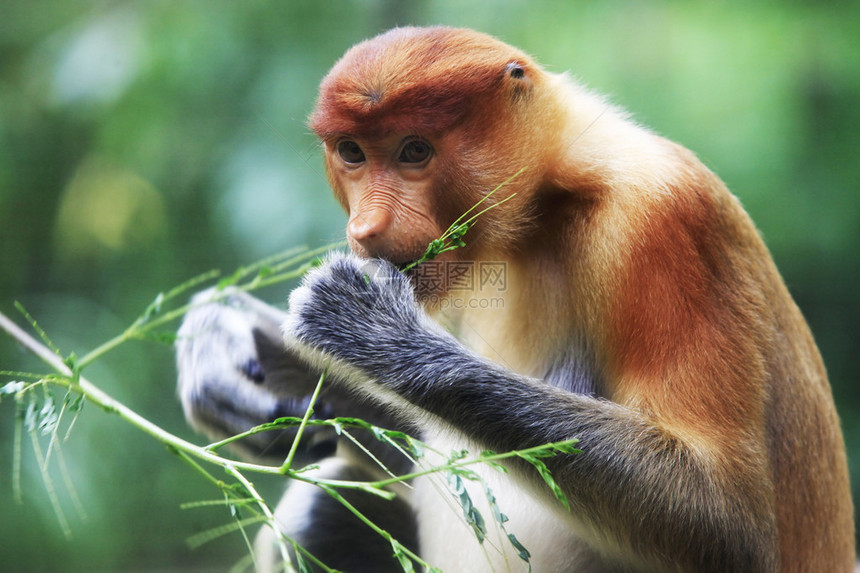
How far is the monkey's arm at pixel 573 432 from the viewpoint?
1.46 metres

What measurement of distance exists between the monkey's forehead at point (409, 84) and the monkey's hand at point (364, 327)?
28cm

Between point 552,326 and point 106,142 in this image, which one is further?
point 106,142

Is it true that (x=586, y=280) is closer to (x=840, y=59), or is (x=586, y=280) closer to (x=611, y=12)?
(x=611, y=12)

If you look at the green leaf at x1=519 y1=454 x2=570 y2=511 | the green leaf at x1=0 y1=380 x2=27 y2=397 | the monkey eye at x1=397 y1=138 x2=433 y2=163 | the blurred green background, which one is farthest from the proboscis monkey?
the blurred green background

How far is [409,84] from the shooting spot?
1562mm

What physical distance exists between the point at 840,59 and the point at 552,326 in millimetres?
2217

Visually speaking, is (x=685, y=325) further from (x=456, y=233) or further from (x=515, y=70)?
(x=515, y=70)

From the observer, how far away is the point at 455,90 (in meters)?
1.60

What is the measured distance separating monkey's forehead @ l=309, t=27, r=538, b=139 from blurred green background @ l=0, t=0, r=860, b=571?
120cm

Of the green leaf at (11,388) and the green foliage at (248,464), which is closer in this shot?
the green foliage at (248,464)

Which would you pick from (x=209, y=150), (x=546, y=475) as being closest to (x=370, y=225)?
(x=546, y=475)

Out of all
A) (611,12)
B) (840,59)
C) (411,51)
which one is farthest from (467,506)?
(840,59)

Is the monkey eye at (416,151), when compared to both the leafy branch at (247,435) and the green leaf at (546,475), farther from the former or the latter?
the green leaf at (546,475)

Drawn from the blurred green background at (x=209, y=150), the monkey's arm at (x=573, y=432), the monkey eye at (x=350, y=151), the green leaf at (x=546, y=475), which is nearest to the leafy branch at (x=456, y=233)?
the monkey's arm at (x=573, y=432)
